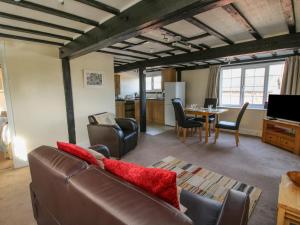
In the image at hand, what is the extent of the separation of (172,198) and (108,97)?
3.77m

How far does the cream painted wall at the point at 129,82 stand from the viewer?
7527mm

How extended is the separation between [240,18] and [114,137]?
2661mm

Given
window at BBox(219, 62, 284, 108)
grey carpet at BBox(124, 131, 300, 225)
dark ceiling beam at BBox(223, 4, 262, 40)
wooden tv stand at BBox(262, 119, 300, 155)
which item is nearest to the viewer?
dark ceiling beam at BBox(223, 4, 262, 40)

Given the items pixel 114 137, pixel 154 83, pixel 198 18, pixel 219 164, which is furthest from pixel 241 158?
pixel 154 83

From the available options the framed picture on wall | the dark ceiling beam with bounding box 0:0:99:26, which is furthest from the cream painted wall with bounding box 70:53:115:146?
the dark ceiling beam with bounding box 0:0:99:26

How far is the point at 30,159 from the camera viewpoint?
1413mm

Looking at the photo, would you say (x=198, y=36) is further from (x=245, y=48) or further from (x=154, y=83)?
(x=154, y=83)

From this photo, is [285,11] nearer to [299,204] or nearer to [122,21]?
[122,21]

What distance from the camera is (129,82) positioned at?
25.5 feet

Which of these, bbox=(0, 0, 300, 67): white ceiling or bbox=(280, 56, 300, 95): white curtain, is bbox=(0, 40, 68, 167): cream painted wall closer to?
bbox=(0, 0, 300, 67): white ceiling

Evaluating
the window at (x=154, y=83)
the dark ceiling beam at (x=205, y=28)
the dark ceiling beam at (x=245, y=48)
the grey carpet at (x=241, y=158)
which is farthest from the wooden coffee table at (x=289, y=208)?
the window at (x=154, y=83)

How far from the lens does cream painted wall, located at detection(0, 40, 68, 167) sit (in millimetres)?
2879

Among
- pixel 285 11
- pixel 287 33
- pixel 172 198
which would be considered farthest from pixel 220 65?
pixel 172 198

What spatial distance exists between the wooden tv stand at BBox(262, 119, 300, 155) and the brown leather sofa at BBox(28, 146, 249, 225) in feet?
10.6
